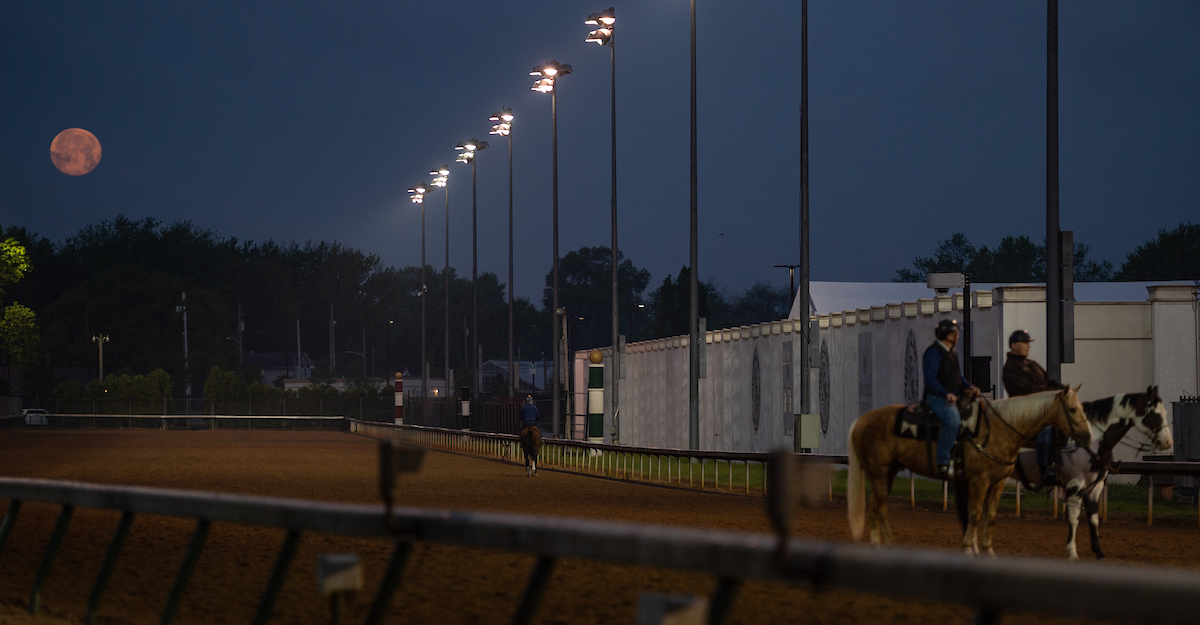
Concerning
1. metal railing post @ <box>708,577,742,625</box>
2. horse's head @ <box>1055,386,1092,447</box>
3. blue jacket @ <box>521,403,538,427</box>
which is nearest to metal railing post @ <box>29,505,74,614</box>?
metal railing post @ <box>708,577,742,625</box>

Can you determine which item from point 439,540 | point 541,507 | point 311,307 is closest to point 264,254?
point 311,307

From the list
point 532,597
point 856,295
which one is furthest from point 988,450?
point 856,295

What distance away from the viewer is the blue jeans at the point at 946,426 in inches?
511

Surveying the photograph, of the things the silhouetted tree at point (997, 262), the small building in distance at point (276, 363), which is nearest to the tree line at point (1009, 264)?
the silhouetted tree at point (997, 262)

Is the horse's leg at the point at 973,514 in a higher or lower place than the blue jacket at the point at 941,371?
lower

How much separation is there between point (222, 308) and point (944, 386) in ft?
416

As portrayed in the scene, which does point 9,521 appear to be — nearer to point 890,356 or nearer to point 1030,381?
point 1030,381

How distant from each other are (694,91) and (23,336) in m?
61.9

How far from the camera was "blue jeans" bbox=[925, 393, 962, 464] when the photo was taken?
511 inches

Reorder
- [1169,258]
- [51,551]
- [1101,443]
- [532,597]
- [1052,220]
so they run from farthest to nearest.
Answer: [1169,258] < [1052,220] < [1101,443] < [51,551] < [532,597]

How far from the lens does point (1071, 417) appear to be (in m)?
12.7

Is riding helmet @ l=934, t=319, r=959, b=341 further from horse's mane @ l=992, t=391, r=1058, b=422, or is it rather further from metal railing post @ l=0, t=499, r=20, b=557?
metal railing post @ l=0, t=499, r=20, b=557

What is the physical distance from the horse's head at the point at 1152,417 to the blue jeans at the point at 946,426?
1.81 metres

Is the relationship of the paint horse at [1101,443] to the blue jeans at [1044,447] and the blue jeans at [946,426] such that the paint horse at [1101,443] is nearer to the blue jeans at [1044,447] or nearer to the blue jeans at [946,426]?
the blue jeans at [1044,447]
